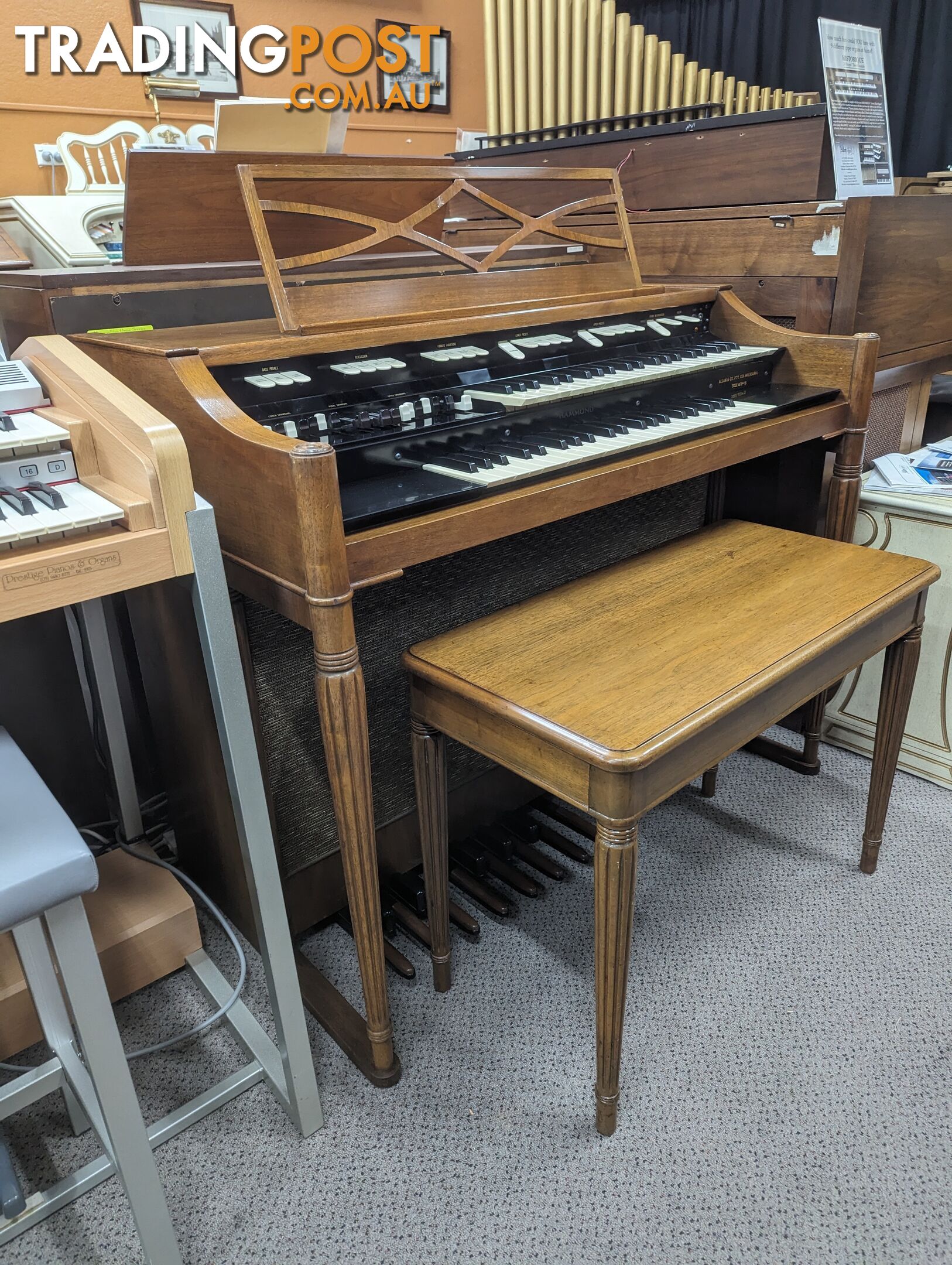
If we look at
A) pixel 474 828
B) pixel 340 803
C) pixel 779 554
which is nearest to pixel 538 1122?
pixel 340 803

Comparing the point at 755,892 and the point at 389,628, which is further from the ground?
the point at 389,628

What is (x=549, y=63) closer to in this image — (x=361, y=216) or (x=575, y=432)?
(x=361, y=216)

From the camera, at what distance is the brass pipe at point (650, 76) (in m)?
2.66

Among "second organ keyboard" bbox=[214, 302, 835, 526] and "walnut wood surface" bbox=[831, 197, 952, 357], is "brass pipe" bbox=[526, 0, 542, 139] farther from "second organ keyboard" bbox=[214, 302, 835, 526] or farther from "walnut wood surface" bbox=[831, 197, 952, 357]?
"second organ keyboard" bbox=[214, 302, 835, 526]

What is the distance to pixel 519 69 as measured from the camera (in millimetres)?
2873

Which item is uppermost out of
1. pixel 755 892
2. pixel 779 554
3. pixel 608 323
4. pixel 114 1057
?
pixel 608 323

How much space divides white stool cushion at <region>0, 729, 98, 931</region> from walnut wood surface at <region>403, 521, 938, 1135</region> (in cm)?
48

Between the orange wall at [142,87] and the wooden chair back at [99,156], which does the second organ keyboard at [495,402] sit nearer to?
the wooden chair back at [99,156]

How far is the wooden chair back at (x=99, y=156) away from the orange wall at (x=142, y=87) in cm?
12

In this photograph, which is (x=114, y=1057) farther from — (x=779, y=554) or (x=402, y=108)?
(x=402, y=108)

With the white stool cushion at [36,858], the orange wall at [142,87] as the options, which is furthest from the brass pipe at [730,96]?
the white stool cushion at [36,858]

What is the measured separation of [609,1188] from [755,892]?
0.67 m

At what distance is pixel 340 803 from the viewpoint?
111 cm

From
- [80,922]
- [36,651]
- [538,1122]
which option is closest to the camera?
[80,922]
